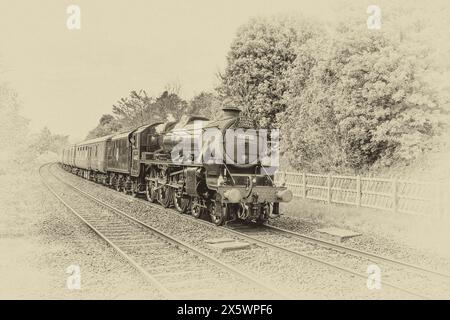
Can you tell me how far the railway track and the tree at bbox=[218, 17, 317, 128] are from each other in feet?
47.2

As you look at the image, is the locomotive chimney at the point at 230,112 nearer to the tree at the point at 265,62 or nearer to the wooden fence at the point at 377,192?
the wooden fence at the point at 377,192

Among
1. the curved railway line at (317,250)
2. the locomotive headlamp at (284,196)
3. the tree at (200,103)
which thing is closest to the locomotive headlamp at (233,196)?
the curved railway line at (317,250)

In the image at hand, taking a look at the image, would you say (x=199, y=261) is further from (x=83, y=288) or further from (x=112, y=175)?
(x=112, y=175)

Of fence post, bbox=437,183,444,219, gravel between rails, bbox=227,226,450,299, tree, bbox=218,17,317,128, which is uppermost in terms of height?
tree, bbox=218,17,317,128

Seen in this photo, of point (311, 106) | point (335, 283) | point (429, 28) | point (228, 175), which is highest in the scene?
point (429, 28)

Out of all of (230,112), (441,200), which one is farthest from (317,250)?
(441,200)

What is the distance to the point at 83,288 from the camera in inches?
235

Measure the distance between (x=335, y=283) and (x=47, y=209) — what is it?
10716mm

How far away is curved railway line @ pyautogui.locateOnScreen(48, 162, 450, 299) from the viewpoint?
6.72m

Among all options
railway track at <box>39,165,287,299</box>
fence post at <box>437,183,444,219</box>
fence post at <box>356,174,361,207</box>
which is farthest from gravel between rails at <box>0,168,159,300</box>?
fence post at <box>356,174,361,207</box>

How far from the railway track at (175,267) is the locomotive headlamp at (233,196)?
1.75m

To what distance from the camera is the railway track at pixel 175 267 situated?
5.86m

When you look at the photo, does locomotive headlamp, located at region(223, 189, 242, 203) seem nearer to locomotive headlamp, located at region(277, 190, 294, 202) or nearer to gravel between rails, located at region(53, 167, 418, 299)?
gravel between rails, located at region(53, 167, 418, 299)
